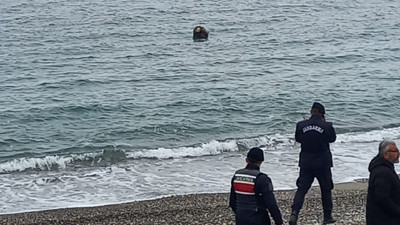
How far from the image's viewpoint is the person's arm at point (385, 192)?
27.3 ft

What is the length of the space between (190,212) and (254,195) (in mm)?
5557

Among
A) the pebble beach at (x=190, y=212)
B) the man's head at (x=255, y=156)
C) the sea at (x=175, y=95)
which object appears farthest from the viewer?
the sea at (x=175, y=95)

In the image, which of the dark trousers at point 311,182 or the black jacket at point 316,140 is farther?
the dark trousers at point 311,182

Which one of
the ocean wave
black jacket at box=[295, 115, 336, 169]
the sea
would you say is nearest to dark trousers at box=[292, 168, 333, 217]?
black jacket at box=[295, 115, 336, 169]

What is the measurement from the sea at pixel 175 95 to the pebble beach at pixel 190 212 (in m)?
0.97

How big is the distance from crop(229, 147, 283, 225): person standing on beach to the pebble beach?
3.89 meters

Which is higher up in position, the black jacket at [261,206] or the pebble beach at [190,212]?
the black jacket at [261,206]

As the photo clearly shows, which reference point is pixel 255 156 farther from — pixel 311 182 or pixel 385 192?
pixel 311 182

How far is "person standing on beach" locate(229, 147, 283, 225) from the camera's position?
8.55m

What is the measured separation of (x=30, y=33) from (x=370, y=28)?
22099 mm

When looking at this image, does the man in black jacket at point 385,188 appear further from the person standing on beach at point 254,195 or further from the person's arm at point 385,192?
the person standing on beach at point 254,195

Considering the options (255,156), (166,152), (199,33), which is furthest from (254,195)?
(199,33)

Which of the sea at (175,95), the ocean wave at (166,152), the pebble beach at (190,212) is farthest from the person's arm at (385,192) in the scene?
the ocean wave at (166,152)

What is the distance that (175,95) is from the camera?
30.2 m
